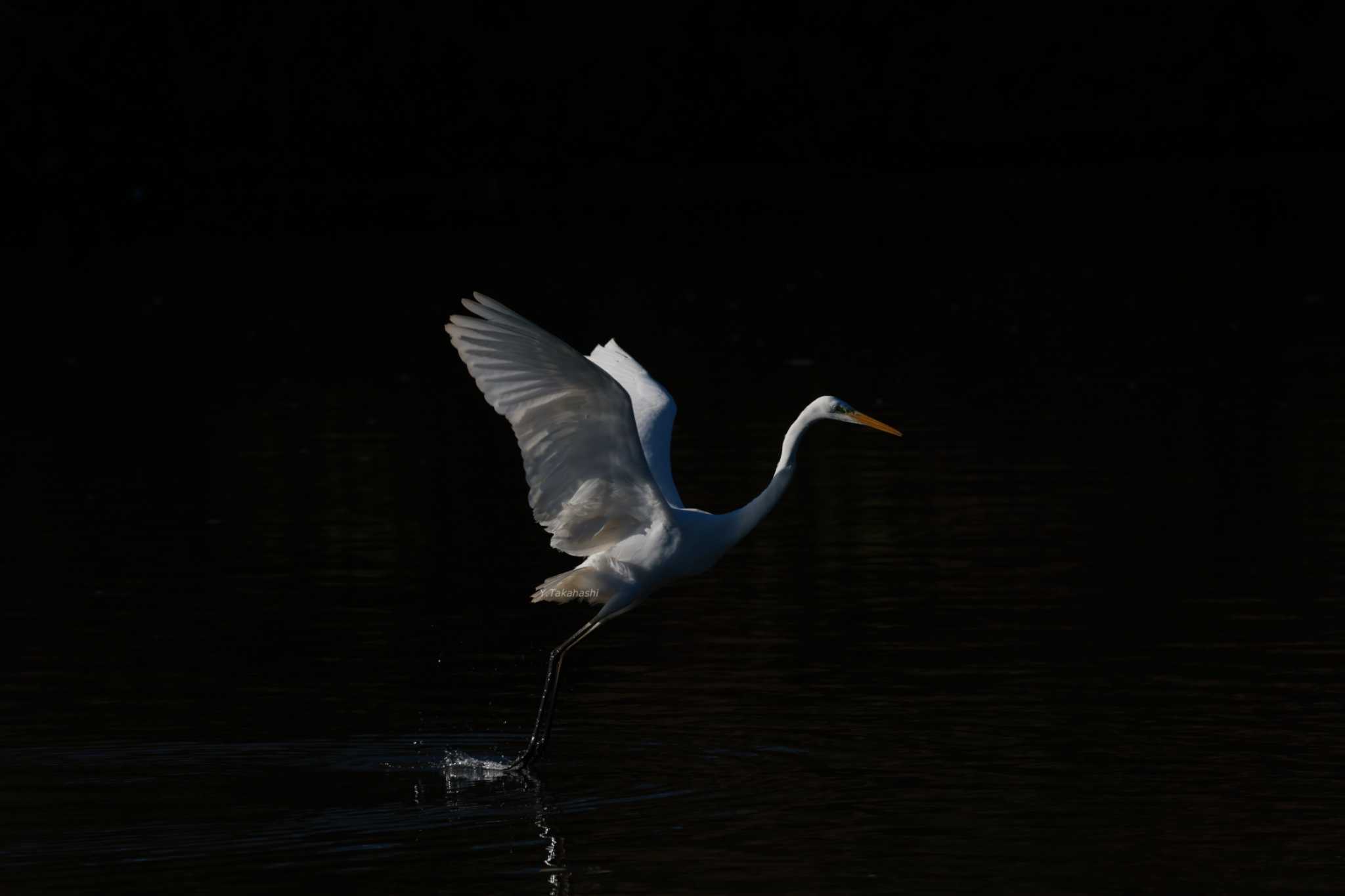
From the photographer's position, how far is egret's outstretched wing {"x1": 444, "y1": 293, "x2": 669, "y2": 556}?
10242mm

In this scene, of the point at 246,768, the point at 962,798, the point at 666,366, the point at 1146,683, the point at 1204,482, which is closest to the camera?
the point at 962,798

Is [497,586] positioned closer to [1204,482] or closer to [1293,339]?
[1204,482]

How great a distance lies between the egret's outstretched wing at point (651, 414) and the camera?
11.7 m

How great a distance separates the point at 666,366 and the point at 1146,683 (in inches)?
656

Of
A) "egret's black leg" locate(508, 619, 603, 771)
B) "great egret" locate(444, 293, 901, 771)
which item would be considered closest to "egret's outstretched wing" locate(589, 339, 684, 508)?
"great egret" locate(444, 293, 901, 771)

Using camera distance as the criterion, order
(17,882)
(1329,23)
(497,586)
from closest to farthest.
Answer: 1. (17,882)
2. (497,586)
3. (1329,23)

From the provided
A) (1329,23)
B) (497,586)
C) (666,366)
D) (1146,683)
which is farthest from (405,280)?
(1329,23)

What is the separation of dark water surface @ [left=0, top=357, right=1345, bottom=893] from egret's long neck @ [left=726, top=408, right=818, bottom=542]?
85 cm

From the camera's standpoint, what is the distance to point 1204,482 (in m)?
18.0

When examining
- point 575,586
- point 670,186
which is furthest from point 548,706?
point 670,186

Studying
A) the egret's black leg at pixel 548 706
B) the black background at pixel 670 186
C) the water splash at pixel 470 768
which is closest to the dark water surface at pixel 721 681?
the water splash at pixel 470 768

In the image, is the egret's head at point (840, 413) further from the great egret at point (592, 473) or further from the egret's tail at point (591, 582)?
the egret's tail at point (591, 582)

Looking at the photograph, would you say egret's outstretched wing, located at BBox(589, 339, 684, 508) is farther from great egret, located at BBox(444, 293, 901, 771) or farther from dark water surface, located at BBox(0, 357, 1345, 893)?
dark water surface, located at BBox(0, 357, 1345, 893)

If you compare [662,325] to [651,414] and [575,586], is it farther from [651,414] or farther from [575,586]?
[575,586]
